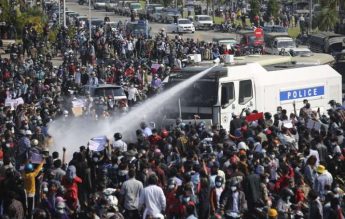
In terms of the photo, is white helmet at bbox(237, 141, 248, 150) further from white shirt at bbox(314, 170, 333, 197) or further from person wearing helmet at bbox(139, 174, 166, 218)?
person wearing helmet at bbox(139, 174, 166, 218)

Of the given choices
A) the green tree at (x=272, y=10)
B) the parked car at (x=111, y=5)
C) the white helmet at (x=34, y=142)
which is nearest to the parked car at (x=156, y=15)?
the parked car at (x=111, y=5)

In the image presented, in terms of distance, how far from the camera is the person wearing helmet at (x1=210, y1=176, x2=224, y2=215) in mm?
18875

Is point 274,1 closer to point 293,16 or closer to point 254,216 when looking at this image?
point 293,16

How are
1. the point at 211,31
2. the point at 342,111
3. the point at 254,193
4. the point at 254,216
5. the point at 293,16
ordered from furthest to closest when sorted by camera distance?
the point at 293,16 < the point at 211,31 < the point at 342,111 < the point at 254,193 < the point at 254,216

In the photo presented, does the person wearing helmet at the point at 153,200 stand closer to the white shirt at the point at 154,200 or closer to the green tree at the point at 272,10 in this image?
the white shirt at the point at 154,200

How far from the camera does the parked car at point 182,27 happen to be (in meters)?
67.0

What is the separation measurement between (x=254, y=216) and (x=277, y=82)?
43.9ft

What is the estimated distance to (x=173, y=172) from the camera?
19516 millimetres

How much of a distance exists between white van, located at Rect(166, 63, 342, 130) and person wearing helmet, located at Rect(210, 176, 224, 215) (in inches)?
354

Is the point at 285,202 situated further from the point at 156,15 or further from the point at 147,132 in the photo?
the point at 156,15

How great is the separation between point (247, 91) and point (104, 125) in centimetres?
421

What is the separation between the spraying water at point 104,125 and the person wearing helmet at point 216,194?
867 cm

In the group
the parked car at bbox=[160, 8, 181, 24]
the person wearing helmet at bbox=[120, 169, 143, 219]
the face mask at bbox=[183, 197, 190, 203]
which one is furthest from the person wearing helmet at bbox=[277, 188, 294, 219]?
the parked car at bbox=[160, 8, 181, 24]

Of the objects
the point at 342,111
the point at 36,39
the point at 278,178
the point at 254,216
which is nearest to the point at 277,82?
the point at 342,111
